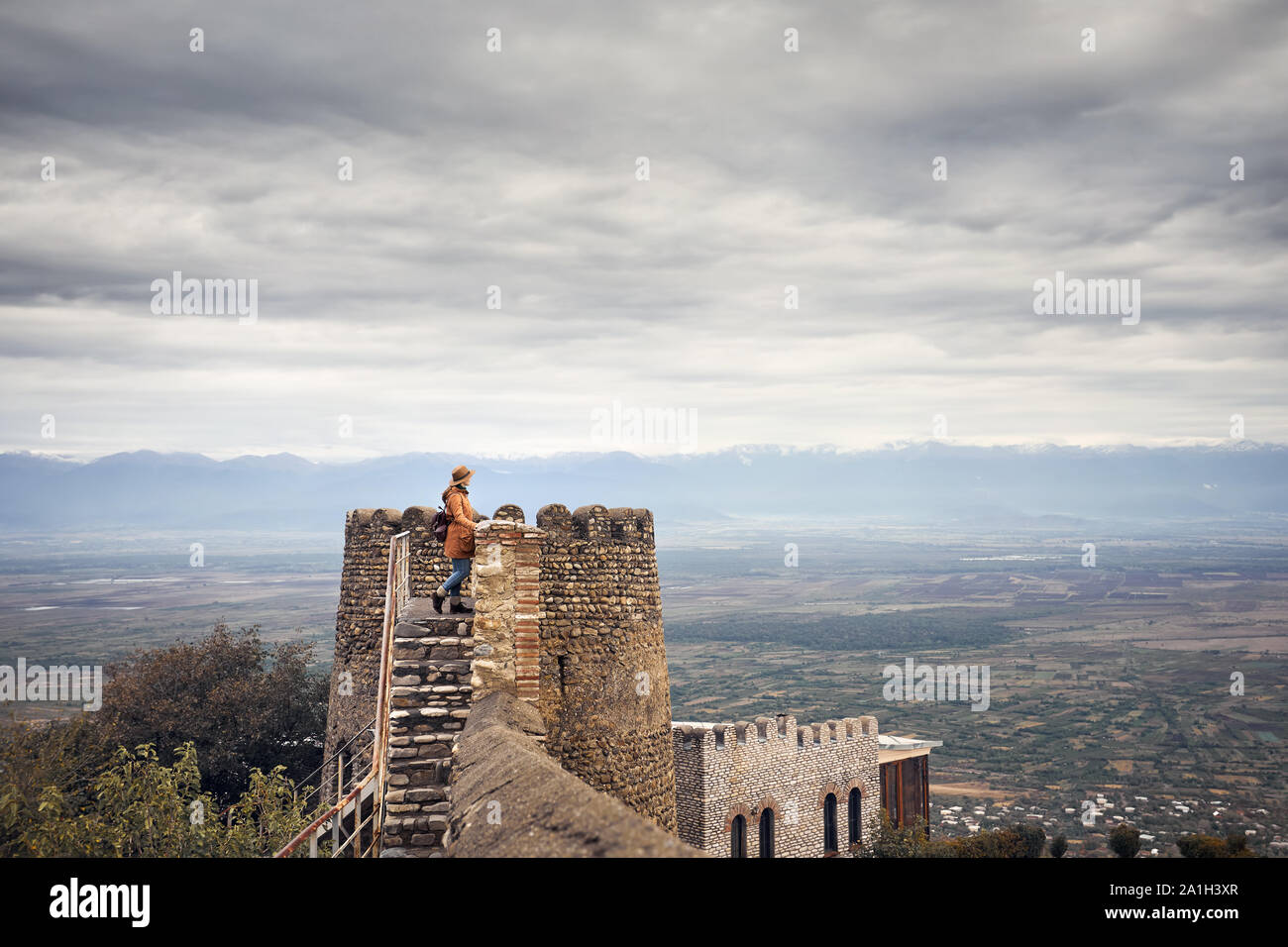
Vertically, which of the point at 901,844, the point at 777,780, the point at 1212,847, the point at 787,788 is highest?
the point at 777,780

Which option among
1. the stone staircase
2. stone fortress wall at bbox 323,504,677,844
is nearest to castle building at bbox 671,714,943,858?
stone fortress wall at bbox 323,504,677,844

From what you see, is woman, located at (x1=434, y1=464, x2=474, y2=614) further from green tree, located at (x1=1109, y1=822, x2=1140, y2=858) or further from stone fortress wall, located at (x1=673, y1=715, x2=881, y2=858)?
green tree, located at (x1=1109, y1=822, x2=1140, y2=858)

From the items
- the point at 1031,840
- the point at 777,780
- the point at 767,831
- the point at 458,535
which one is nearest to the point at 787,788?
the point at 777,780

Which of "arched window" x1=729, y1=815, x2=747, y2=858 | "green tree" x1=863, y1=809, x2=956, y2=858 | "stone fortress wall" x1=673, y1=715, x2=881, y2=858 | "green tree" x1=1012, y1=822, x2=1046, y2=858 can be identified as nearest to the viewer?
"stone fortress wall" x1=673, y1=715, x2=881, y2=858

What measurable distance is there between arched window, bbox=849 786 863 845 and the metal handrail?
75.2 ft

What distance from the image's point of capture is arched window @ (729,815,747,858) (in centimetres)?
3064

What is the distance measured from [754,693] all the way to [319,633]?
5977cm

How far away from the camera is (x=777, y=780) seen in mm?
32000

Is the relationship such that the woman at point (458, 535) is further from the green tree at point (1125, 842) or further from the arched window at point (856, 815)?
the green tree at point (1125, 842)

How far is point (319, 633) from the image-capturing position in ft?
458

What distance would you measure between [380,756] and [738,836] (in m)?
21.3

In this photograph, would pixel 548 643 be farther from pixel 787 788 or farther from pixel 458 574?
pixel 787 788

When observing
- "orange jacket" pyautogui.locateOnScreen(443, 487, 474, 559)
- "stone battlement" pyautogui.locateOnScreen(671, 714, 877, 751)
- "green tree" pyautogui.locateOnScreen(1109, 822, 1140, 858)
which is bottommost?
"green tree" pyautogui.locateOnScreen(1109, 822, 1140, 858)
